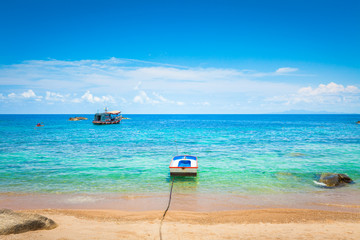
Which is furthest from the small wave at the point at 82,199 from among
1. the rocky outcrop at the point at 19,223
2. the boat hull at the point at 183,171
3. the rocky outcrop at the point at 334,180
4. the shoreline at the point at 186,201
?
the rocky outcrop at the point at 334,180

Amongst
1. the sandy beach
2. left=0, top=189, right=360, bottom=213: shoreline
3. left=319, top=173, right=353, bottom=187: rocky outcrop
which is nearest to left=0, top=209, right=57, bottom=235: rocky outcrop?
the sandy beach

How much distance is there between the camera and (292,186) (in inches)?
683

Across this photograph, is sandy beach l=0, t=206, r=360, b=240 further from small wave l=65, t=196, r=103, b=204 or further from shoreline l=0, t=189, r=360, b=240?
small wave l=65, t=196, r=103, b=204

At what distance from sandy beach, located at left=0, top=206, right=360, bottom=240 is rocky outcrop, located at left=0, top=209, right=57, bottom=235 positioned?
0.84 feet

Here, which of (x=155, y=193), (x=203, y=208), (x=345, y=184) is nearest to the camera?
(x=203, y=208)

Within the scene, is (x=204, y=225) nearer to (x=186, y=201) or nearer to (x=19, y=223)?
(x=186, y=201)

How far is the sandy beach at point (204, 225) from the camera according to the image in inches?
372

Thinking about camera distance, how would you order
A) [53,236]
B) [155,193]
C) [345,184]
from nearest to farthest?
[53,236], [155,193], [345,184]

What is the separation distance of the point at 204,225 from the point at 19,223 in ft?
25.4

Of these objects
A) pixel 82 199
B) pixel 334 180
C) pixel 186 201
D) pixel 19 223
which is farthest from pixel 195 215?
pixel 334 180

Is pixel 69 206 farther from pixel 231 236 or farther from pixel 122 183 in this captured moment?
pixel 231 236

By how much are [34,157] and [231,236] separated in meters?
26.9

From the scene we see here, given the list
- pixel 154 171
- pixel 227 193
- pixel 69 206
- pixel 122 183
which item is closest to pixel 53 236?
pixel 69 206

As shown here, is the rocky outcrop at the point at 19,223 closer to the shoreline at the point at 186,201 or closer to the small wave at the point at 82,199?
the shoreline at the point at 186,201
